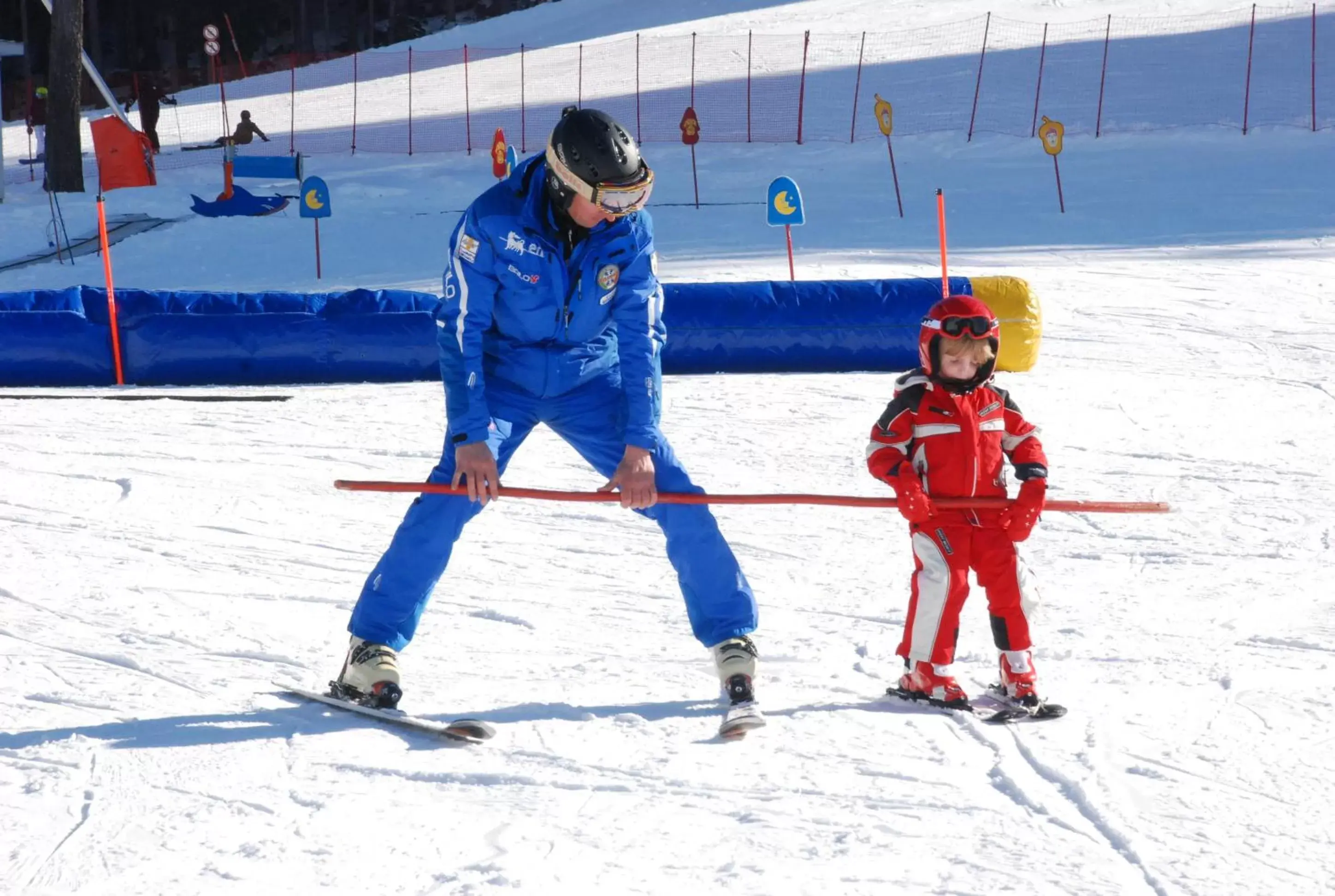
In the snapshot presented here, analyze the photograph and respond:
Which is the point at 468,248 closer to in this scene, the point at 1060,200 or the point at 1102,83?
the point at 1060,200

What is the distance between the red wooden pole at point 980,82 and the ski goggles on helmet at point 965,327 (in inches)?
786

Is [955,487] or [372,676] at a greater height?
[955,487]

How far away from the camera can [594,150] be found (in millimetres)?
3406

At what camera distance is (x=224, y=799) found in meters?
3.22

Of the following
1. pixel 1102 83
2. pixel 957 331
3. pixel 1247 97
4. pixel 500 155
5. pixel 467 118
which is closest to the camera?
pixel 957 331

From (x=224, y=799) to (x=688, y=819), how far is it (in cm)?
106

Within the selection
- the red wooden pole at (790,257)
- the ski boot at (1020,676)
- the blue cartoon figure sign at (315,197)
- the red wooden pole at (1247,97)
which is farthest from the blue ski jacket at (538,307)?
the red wooden pole at (1247,97)

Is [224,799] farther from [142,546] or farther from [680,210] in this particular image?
[680,210]

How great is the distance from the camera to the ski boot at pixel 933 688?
3842mm

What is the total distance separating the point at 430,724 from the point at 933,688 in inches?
53.7

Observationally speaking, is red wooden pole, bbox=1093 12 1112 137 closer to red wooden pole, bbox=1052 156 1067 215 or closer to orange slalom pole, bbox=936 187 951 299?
red wooden pole, bbox=1052 156 1067 215

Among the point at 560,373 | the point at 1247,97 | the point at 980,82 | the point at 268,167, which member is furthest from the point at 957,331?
the point at 980,82

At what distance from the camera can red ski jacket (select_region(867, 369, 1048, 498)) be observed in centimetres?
381

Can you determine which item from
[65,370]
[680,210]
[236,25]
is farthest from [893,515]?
[236,25]
